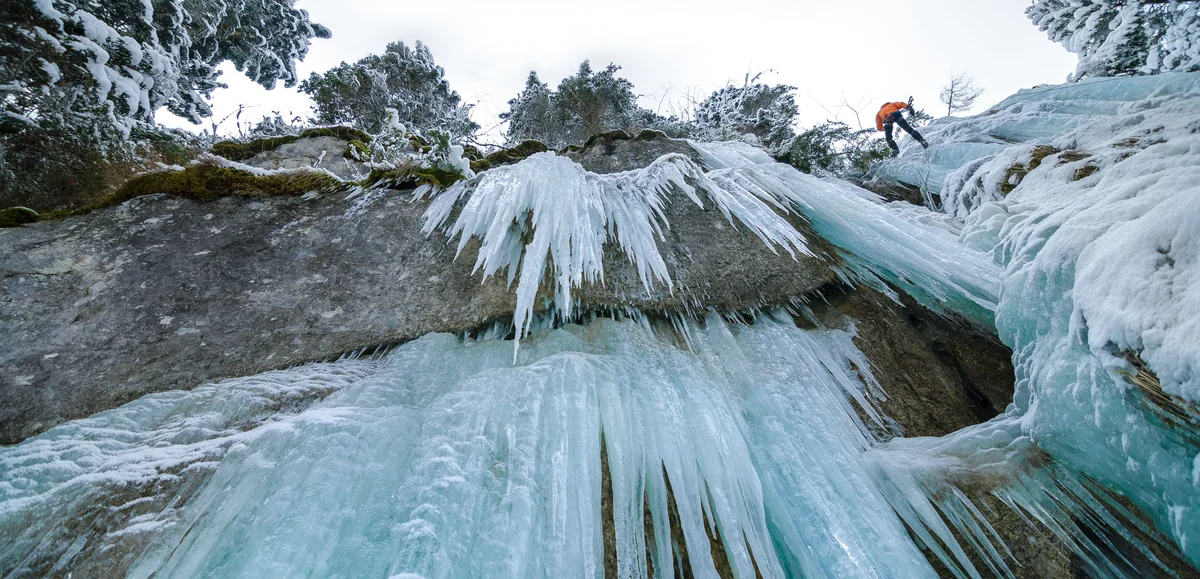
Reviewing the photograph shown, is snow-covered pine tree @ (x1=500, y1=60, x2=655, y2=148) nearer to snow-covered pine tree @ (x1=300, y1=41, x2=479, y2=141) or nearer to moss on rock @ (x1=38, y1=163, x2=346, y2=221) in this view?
snow-covered pine tree @ (x1=300, y1=41, x2=479, y2=141)

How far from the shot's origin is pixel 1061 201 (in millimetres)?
2586

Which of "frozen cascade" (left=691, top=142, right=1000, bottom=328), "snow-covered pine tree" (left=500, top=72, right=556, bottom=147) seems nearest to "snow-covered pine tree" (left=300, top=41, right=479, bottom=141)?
"snow-covered pine tree" (left=500, top=72, right=556, bottom=147)

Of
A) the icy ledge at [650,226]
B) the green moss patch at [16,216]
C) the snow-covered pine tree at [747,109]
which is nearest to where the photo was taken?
the green moss patch at [16,216]

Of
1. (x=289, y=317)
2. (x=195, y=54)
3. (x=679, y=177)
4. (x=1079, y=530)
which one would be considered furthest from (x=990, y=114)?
(x=195, y=54)

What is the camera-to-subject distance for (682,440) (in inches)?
80.4

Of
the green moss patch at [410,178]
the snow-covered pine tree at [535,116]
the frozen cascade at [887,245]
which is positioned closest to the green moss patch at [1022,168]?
the frozen cascade at [887,245]

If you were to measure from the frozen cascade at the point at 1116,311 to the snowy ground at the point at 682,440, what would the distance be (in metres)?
0.01

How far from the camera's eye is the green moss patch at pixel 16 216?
2525 mm

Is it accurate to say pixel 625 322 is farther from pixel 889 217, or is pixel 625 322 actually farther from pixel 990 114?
pixel 990 114

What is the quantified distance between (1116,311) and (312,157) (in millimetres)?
7518

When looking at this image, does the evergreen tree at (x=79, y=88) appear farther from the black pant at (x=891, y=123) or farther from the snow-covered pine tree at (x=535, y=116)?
the black pant at (x=891, y=123)

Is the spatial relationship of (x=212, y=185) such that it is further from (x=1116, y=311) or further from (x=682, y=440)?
(x=1116, y=311)

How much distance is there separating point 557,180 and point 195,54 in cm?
847

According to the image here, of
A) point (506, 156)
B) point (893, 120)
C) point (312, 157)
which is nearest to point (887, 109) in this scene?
point (893, 120)
